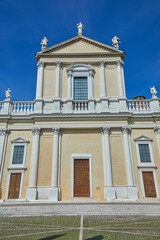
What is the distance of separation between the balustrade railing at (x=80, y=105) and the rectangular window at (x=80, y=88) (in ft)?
2.41

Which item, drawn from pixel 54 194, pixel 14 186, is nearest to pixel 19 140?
pixel 14 186

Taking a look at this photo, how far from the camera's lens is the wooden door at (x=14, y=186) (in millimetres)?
15633

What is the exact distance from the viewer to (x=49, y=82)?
19469 mm

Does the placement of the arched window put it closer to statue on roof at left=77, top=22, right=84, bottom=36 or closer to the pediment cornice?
the pediment cornice

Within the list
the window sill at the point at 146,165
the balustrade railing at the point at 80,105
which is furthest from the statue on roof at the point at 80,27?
the window sill at the point at 146,165

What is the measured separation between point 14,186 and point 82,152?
6.20 m

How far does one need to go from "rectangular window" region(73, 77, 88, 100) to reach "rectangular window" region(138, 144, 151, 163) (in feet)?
22.6

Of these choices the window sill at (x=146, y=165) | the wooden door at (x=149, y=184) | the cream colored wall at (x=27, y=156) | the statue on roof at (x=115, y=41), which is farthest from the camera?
the statue on roof at (x=115, y=41)

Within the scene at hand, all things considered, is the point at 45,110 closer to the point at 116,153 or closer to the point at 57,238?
the point at 116,153

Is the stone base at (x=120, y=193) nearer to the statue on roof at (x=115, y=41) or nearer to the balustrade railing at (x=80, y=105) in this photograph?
the balustrade railing at (x=80, y=105)

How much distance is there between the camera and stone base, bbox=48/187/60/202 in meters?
14.9

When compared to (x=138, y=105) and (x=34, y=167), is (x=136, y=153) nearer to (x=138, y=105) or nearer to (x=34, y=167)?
(x=138, y=105)

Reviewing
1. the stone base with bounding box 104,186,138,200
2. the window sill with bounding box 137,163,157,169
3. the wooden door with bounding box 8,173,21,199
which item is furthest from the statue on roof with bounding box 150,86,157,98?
the wooden door with bounding box 8,173,21,199

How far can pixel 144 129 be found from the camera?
17625mm
